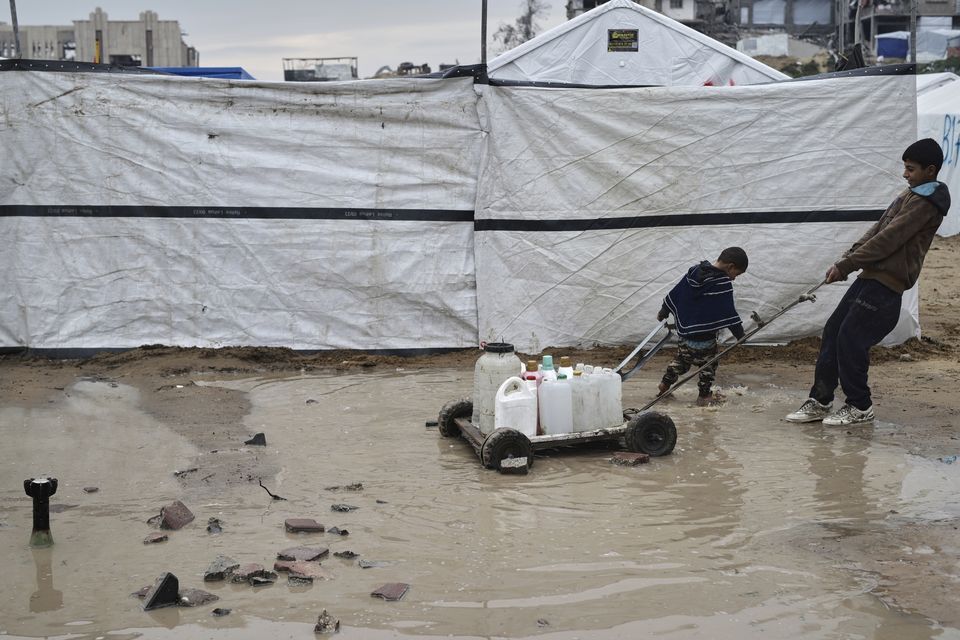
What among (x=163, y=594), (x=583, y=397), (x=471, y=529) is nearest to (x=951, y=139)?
(x=583, y=397)

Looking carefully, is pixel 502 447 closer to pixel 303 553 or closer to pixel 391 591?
pixel 303 553

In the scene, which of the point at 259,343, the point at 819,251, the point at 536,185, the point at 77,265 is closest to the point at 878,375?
the point at 819,251

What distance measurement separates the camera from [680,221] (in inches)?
333

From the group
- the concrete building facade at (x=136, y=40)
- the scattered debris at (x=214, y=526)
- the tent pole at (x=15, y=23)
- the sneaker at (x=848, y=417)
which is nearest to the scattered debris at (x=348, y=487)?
the scattered debris at (x=214, y=526)

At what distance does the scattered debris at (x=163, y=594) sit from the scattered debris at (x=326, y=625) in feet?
1.82

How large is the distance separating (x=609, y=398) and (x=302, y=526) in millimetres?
2058

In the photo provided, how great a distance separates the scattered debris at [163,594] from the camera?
11.9ft

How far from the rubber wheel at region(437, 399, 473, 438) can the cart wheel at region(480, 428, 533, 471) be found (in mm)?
721

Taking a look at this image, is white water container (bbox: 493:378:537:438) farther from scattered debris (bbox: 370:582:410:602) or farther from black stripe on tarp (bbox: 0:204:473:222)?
black stripe on tarp (bbox: 0:204:473:222)

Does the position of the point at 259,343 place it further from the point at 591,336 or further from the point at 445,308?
the point at 591,336

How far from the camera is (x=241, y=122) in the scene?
843cm

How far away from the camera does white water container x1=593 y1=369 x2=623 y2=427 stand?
5738 mm

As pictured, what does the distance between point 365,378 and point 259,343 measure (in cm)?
119

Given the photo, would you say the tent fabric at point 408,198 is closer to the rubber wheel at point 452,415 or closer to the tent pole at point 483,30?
the tent pole at point 483,30
